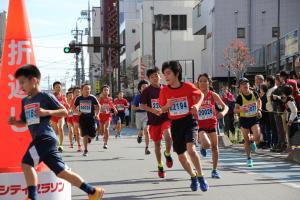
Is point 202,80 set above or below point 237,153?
above

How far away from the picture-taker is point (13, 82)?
7.43 meters

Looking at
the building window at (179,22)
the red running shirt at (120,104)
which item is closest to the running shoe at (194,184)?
the red running shirt at (120,104)

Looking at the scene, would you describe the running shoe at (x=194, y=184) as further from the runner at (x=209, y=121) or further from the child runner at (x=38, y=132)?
the child runner at (x=38, y=132)

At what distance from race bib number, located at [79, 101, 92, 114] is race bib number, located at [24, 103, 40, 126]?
28.1 ft

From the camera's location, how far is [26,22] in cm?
761

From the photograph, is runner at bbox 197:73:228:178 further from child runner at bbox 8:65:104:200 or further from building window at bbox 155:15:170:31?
building window at bbox 155:15:170:31

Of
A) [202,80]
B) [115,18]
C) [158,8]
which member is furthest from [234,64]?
[115,18]

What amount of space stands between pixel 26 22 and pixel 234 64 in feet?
107

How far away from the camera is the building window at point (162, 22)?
60.7 meters

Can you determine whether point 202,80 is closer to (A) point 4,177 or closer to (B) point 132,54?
(A) point 4,177

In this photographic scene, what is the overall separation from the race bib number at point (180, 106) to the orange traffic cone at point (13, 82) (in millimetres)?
2001

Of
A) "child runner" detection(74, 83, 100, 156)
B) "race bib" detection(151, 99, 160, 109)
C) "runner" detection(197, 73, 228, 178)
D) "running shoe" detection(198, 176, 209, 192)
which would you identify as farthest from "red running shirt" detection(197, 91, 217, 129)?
"child runner" detection(74, 83, 100, 156)

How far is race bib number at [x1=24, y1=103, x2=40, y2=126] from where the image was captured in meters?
6.43

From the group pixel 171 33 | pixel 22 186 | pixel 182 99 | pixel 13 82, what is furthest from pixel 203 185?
pixel 171 33
